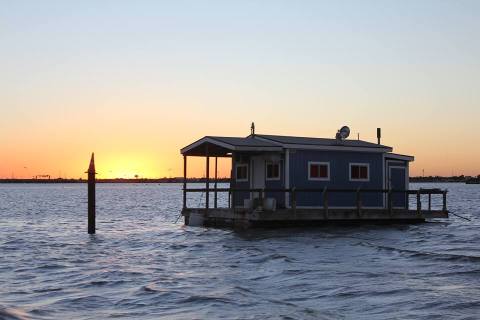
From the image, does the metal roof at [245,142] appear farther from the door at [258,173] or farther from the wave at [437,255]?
the wave at [437,255]

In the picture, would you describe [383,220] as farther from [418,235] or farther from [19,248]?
[19,248]

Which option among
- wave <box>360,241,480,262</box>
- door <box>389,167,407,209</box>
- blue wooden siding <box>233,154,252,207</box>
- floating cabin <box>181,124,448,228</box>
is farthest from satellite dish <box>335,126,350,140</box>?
wave <box>360,241,480,262</box>

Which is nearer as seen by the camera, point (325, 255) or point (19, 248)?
point (325, 255)

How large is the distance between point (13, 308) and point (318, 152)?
19687mm

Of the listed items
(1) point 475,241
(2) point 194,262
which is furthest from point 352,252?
(1) point 475,241

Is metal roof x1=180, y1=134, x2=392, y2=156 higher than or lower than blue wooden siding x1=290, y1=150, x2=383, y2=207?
higher

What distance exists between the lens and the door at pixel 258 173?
31359 millimetres

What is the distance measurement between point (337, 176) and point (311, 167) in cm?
151

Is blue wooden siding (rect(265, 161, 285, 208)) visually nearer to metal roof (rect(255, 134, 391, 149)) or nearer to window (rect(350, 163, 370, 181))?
metal roof (rect(255, 134, 391, 149))

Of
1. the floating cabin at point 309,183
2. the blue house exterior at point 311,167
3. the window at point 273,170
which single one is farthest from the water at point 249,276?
the window at point 273,170

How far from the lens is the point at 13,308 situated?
1273 centimetres

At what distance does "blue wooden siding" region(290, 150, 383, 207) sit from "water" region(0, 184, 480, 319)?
181 centimetres

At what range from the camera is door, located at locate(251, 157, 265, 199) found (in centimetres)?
3136

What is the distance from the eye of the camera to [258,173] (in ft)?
104
